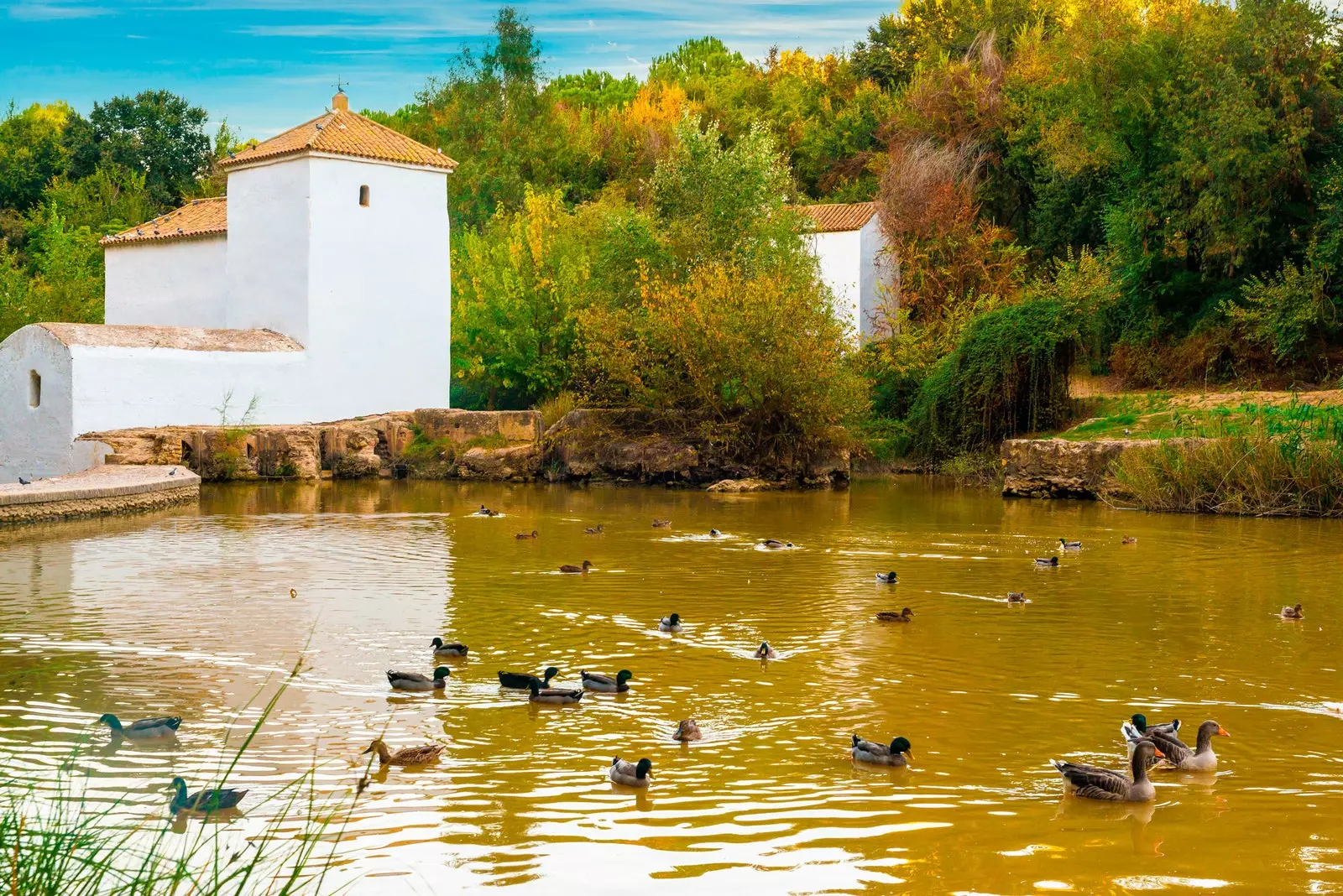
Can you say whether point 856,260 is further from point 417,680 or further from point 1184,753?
point 1184,753

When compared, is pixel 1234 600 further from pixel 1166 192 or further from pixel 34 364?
pixel 34 364

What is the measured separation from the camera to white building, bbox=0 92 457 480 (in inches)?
1148

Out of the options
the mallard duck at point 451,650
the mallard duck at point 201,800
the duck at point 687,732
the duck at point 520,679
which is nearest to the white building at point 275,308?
the mallard duck at point 451,650

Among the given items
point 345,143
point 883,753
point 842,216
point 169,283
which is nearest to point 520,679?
point 883,753

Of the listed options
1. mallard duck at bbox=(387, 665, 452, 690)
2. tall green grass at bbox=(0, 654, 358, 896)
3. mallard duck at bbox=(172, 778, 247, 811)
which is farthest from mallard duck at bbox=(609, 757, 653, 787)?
mallard duck at bbox=(387, 665, 452, 690)

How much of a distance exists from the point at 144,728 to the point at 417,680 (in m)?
1.94

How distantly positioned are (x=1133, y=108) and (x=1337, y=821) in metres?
31.7

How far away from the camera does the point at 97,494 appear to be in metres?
21.0

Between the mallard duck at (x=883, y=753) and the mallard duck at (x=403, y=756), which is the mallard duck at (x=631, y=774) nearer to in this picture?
the mallard duck at (x=403, y=756)

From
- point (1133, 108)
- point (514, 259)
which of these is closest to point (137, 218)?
point (514, 259)

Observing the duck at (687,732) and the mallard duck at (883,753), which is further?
the duck at (687,732)

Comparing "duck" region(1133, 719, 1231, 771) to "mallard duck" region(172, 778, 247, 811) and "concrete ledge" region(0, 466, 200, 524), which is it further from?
"concrete ledge" region(0, 466, 200, 524)

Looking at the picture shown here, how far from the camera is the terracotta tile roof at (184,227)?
121 ft

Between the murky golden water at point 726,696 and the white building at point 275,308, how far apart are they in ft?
36.9
